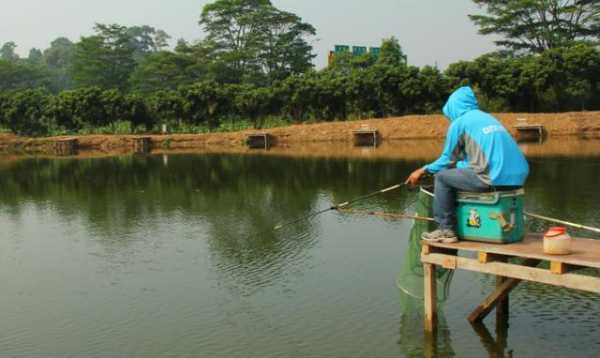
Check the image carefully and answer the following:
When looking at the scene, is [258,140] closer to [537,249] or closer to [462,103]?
[462,103]

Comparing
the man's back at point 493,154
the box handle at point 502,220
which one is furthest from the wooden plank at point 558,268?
the man's back at point 493,154

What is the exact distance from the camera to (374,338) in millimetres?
7426

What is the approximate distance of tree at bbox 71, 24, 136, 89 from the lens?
6475 cm

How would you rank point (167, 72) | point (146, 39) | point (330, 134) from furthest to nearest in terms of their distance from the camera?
point (146, 39) → point (167, 72) → point (330, 134)

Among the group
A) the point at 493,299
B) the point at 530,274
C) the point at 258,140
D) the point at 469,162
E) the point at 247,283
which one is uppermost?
the point at 469,162

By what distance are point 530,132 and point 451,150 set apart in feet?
113

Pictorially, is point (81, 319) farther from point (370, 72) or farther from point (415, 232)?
point (370, 72)

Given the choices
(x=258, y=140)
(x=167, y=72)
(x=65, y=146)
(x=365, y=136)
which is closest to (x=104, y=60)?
(x=167, y=72)

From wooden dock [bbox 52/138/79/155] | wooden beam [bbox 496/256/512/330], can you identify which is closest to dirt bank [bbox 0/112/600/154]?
wooden dock [bbox 52/138/79/155]

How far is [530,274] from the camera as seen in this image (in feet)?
19.1

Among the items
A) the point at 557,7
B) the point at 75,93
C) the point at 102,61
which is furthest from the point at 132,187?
the point at 102,61

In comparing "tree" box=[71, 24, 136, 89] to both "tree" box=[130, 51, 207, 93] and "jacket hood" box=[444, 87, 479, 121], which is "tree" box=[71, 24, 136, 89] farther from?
"jacket hood" box=[444, 87, 479, 121]

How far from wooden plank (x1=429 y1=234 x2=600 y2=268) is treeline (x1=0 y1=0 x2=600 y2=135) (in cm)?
3703

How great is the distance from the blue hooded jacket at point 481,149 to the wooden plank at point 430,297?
102 cm
